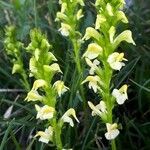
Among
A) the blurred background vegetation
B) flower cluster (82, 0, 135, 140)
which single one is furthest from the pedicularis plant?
flower cluster (82, 0, 135, 140)

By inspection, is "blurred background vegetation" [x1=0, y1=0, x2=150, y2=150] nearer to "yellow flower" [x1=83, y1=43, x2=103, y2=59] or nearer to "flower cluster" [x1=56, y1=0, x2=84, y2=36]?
"flower cluster" [x1=56, y1=0, x2=84, y2=36]

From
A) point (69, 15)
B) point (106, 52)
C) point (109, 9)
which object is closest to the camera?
point (109, 9)

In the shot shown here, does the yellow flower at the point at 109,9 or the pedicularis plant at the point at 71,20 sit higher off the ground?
the yellow flower at the point at 109,9

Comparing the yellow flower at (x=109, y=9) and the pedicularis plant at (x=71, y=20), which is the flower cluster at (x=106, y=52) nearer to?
the yellow flower at (x=109, y=9)

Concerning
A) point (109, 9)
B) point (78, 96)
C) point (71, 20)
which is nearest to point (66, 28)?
point (71, 20)

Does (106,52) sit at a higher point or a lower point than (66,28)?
higher

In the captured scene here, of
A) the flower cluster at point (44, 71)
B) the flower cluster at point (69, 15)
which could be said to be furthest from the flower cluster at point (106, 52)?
the flower cluster at point (69, 15)

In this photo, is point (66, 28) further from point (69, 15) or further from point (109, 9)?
point (109, 9)

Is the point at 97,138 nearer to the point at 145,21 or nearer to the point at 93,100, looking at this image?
the point at 93,100

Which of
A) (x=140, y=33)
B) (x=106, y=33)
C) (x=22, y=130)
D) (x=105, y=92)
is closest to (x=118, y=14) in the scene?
(x=106, y=33)
